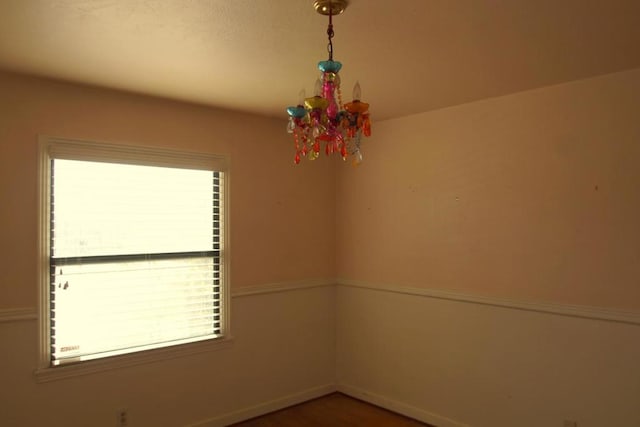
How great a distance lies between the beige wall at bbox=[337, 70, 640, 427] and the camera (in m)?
2.78

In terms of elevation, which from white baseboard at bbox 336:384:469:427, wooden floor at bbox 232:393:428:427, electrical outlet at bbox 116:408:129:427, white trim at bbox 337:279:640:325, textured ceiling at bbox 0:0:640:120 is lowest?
wooden floor at bbox 232:393:428:427

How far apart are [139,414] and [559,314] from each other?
287cm

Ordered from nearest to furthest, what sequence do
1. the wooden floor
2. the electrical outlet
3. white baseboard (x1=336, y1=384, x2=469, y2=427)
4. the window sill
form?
the window sill → the electrical outlet → white baseboard (x1=336, y1=384, x2=469, y2=427) → the wooden floor

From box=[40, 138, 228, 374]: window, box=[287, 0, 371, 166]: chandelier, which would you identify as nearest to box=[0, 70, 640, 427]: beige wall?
box=[40, 138, 228, 374]: window

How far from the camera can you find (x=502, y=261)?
3262 millimetres

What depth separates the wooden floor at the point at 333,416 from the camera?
3.68 metres

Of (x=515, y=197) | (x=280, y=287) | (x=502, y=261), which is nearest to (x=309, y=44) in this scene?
(x=515, y=197)

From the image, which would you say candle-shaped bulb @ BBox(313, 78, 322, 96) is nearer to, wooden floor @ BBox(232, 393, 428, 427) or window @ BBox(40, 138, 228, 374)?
window @ BBox(40, 138, 228, 374)

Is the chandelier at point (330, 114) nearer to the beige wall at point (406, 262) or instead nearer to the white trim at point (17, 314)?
the beige wall at point (406, 262)

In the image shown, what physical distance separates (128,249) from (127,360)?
2.46 ft

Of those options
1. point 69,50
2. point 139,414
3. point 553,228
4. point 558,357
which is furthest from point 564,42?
point 139,414

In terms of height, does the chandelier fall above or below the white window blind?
above

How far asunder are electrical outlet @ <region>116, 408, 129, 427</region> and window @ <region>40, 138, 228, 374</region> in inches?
15.5

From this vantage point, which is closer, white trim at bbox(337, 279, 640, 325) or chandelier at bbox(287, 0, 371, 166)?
chandelier at bbox(287, 0, 371, 166)
